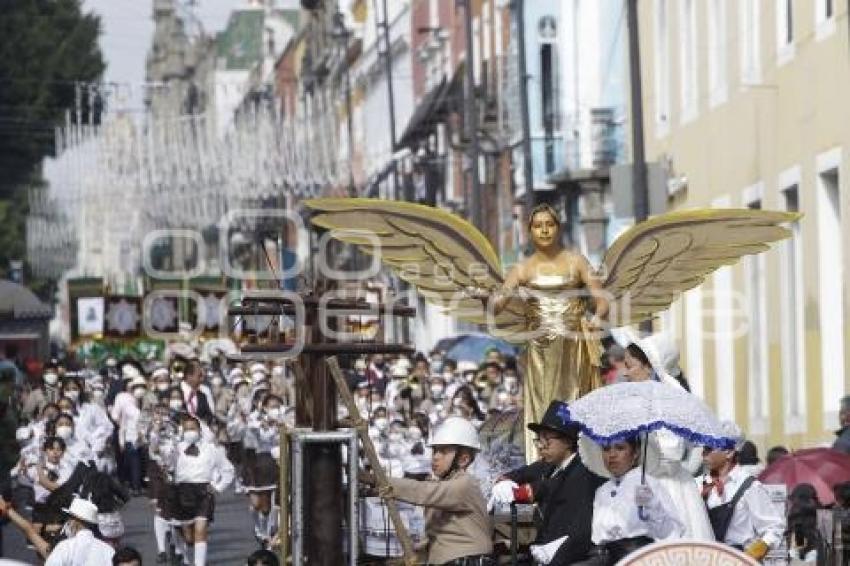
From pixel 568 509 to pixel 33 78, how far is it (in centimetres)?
6396

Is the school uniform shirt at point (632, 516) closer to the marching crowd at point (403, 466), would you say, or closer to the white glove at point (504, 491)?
the marching crowd at point (403, 466)

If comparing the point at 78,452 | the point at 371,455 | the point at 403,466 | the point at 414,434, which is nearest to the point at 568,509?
the point at 371,455

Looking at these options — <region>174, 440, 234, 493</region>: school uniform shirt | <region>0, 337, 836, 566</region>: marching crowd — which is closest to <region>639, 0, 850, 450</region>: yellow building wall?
<region>0, 337, 836, 566</region>: marching crowd

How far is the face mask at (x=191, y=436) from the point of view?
85.4 feet

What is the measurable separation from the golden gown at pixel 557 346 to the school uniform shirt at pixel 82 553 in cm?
293

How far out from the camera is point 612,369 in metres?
21.4

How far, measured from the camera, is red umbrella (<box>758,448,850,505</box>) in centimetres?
1962

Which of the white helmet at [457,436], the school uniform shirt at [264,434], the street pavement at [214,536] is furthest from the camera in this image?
the school uniform shirt at [264,434]

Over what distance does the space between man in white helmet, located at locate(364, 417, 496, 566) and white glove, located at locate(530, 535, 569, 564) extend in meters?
0.88

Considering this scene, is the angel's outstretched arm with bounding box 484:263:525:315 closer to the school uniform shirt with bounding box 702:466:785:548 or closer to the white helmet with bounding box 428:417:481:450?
the white helmet with bounding box 428:417:481:450

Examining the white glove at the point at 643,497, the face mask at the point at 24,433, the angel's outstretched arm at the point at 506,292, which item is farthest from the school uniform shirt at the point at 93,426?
the white glove at the point at 643,497

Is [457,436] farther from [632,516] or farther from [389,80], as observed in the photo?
[389,80]

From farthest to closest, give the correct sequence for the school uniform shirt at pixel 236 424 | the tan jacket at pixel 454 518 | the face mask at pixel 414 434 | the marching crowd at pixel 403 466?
the school uniform shirt at pixel 236 424, the face mask at pixel 414 434, the tan jacket at pixel 454 518, the marching crowd at pixel 403 466

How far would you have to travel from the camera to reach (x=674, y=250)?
56.8 ft
